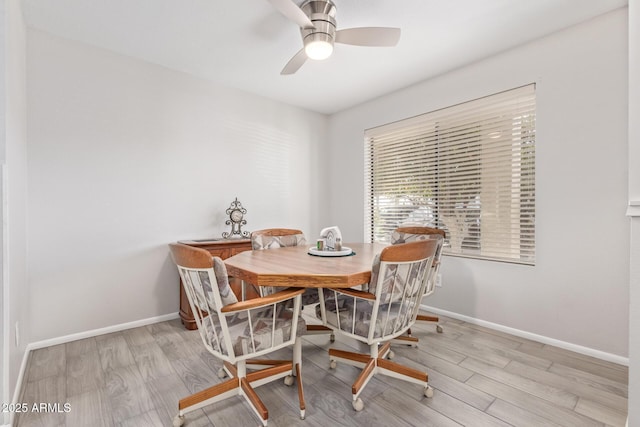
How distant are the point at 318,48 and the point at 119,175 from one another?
83.3 inches

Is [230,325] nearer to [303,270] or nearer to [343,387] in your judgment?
[303,270]

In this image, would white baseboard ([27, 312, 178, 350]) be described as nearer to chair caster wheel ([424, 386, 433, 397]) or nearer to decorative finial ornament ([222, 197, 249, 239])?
decorative finial ornament ([222, 197, 249, 239])

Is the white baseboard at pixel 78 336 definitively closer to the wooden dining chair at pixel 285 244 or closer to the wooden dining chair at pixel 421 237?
the wooden dining chair at pixel 285 244

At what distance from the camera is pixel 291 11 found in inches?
67.0

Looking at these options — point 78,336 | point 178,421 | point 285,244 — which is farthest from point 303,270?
point 78,336

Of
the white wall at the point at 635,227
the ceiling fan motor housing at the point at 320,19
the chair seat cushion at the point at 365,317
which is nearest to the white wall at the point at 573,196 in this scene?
the white wall at the point at 635,227

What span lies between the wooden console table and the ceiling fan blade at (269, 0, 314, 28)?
200 centimetres

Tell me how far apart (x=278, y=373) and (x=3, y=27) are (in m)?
2.29

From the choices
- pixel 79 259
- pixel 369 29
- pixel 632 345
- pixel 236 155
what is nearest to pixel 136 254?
pixel 79 259

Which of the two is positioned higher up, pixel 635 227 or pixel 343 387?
pixel 635 227

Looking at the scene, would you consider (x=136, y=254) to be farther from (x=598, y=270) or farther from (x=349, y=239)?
(x=598, y=270)

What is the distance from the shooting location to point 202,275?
1.35m

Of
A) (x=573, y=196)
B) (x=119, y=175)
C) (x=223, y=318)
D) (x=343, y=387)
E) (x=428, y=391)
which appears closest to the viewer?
(x=223, y=318)

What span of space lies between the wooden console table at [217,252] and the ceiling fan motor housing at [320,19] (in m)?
1.93
